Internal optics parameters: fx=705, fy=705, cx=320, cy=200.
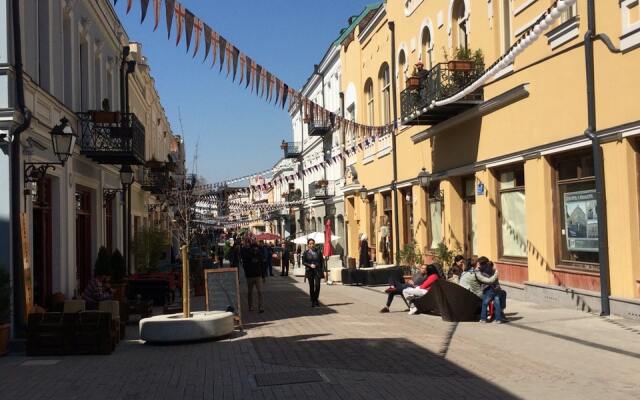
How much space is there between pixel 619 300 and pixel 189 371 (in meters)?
7.31

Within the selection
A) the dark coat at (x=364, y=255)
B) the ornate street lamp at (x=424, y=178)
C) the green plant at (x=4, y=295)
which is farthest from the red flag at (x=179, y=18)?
the dark coat at (x=364, y=255)

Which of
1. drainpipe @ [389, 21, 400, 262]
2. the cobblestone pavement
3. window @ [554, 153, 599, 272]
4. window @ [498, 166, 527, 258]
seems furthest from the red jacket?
drainpipe @ [389, 21, 400, 262]

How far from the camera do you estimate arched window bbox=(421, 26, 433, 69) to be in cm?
2156

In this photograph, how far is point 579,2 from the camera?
41.6 ft

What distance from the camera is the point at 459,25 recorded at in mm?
19203

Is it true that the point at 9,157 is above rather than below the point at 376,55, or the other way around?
below

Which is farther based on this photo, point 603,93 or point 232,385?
point 603,93

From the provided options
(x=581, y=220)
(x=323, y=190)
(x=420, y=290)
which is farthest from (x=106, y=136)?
(x=323, y=190)

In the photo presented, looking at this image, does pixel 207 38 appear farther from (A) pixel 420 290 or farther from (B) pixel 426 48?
(B) pixel 426 48

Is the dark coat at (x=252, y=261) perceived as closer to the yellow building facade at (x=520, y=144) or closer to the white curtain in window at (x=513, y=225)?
the yellow building facade at (x=520, y=144)

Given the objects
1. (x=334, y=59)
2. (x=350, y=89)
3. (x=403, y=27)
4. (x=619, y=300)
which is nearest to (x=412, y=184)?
(x=403, y=27)

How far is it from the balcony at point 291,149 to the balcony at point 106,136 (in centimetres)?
3350

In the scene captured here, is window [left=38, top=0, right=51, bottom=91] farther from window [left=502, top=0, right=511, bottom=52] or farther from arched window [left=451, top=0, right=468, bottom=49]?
arched window [left=451, top=0, right=468, bottom=49]

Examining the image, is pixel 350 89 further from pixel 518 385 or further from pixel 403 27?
pixel 518 385
